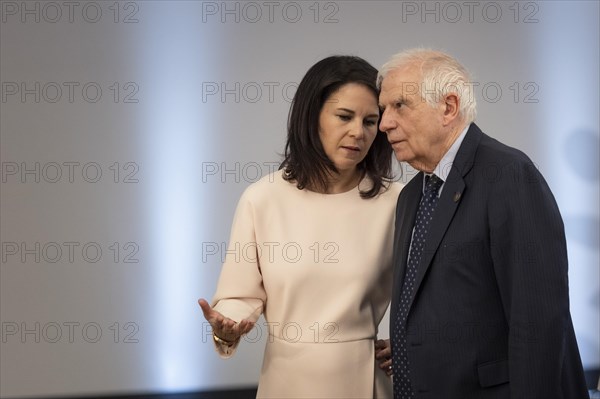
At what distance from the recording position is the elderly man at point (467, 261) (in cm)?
174

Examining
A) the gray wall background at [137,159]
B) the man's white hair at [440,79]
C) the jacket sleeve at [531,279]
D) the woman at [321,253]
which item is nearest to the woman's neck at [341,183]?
the woman at [321,253]

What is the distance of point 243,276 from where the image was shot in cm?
212

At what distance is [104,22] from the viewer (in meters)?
3.98

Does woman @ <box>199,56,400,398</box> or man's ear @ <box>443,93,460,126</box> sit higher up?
man's ear @ <box>443,93,460,126</box>

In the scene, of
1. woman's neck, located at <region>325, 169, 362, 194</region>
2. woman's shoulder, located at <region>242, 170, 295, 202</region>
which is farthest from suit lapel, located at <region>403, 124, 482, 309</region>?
woman's shoulder, located at <region>242, 170, 295, 202</region>

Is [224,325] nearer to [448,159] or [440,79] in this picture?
[448,159]

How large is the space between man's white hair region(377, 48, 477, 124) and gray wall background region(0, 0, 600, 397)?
2.12 meters

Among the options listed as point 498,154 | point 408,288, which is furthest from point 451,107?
point 408,288

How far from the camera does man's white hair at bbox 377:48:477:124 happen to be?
196 cm

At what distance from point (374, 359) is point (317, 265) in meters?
0.28

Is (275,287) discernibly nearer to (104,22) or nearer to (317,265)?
(317,265)

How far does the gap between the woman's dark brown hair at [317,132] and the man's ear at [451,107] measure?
0.23m

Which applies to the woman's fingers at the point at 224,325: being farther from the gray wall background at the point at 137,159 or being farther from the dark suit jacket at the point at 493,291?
the gray wall background at the point at 137,159

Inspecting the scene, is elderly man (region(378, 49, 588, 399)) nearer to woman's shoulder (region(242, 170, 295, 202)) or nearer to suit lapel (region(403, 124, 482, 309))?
A: suit lapel (region(403, 124, 482, 309))
